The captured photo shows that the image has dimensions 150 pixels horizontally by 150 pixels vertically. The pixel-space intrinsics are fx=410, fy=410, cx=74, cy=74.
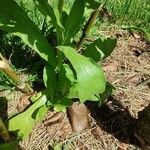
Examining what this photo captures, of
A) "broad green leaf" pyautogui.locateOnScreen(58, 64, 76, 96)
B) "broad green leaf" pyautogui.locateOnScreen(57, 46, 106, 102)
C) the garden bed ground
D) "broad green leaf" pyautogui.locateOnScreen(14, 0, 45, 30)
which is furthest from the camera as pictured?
"broad green leaf" pyautogui.locateOnScreen(14, 0, 45, 30)

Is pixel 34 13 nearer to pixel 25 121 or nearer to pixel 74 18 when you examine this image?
pixel 74 18

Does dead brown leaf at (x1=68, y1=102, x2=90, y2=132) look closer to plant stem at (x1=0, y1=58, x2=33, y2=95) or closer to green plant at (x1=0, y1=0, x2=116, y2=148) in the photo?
green plant at (x1=0, y1=0, x2=116, y2=148)

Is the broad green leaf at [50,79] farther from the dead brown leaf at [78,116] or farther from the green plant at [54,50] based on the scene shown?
the dead brown leaf at [78,116]

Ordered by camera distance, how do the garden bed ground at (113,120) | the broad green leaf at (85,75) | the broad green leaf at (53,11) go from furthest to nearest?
1. the garden bed ground at (113,120)
2. the broad green leaf at (53,11)
3. the broad green leaf at (85,75)

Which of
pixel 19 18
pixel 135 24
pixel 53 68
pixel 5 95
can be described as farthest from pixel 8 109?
pixel 135 24

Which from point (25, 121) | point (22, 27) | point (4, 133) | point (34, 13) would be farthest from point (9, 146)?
point (34, 13)

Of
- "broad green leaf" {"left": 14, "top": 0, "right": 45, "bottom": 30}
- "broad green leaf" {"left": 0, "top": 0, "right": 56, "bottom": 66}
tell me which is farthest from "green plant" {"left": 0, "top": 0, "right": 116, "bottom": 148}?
"broad green leaf" {"left": 14, "top": 0, "right": 45, "bottom": 30}

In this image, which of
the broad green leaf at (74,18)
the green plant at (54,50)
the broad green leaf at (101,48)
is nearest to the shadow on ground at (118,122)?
the green plant at (54,50)

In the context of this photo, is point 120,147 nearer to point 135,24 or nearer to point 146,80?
point 146,80
